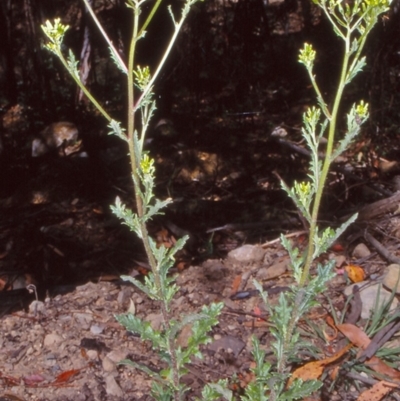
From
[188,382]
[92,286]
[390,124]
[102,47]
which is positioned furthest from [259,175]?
[102,47]

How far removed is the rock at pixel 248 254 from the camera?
4.50 meters

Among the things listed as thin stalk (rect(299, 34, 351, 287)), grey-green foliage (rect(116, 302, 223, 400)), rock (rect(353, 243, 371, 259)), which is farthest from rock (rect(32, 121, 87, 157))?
thin stalk (rect(299, 34, 351, 287))

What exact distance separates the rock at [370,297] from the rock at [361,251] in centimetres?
47

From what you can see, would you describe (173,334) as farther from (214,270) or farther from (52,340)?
(214,270)

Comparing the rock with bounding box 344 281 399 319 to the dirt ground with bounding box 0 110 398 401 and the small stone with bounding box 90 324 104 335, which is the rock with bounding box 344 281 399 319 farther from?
the small stone with bounding box 90 324 104 335

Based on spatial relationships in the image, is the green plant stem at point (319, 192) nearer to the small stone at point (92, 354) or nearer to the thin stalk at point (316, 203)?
the thin stalk at point (316, 203)

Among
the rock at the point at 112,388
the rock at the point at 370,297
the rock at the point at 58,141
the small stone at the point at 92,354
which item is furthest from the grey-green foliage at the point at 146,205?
the rock at the point at 58,141

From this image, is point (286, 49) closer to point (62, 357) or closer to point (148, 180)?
point (62, 357)

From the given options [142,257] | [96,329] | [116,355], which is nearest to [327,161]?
[116,355]

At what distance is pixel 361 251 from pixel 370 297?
2.09ft

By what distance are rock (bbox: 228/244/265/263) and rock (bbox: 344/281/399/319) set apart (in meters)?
0.84

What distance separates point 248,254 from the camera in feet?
14.8

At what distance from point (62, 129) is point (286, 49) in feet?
13.0

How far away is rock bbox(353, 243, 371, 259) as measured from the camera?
4.30 meters
